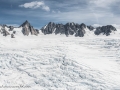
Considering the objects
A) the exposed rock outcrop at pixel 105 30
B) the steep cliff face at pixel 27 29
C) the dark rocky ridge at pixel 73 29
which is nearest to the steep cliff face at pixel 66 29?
the dark rocky ridge at pixel 73 29

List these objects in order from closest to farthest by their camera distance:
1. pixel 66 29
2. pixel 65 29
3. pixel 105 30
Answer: pixel 105 30
pixel 66 29
pixel 65 29

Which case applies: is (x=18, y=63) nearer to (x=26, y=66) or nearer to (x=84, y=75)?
(x=26, y=66)

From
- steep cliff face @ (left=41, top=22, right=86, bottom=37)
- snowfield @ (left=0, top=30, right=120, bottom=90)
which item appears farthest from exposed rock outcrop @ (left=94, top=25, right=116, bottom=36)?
snowfield @ (left=0, top=30, right=120, bottom=90)

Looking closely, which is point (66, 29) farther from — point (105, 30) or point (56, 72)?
point (56, 72)

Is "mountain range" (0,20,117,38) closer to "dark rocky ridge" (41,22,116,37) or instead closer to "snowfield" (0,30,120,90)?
"dark rocky ridge" (41,22,116,37)

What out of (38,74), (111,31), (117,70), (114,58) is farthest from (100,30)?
(38,74)

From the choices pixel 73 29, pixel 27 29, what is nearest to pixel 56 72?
pixel 27 29

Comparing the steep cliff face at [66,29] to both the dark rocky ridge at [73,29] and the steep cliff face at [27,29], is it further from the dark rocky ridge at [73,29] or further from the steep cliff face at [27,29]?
the steep cliff face at [27,29]

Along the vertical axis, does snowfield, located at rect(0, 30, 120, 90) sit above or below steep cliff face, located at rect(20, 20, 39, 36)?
below
